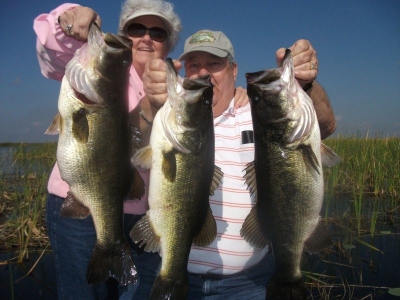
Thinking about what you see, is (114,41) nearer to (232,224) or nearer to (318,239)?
(232,224)

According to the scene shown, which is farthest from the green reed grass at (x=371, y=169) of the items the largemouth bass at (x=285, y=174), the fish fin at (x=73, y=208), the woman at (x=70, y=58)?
the fish fin at (x=73, y=208)

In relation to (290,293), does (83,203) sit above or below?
above

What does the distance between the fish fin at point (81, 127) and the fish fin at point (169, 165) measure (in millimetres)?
613

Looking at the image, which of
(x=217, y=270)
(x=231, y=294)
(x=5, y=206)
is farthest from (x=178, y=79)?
(x=5, y=206)

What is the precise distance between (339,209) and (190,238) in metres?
5.80

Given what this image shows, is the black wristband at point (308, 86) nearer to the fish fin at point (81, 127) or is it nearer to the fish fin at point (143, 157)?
the fish fin at point (143, 157)

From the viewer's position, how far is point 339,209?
760 cm

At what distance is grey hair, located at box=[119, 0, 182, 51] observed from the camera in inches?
139

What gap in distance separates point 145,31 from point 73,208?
6.27 feet

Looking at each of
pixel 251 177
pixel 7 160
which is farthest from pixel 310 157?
A: pixel 7 160

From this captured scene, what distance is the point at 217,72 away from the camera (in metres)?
3.62

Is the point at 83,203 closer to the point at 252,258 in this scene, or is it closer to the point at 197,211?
the point at 197,211

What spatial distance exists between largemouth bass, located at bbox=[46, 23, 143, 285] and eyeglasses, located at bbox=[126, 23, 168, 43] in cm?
98

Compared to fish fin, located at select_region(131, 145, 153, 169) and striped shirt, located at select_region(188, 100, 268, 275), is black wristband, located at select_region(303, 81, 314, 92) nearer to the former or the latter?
striped shirt, located at select_region(188, 100, 268, 275)
